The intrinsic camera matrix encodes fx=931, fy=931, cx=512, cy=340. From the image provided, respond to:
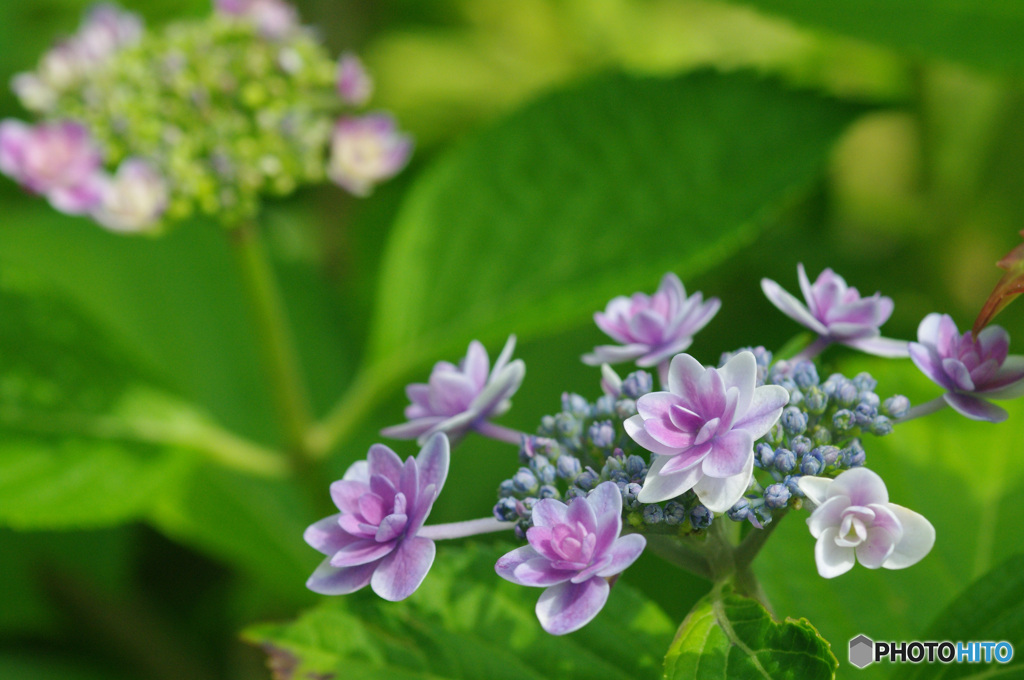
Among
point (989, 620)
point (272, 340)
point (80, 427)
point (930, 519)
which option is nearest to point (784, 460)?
point (989, 620)

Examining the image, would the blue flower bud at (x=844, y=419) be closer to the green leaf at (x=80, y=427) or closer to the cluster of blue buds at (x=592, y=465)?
the cluster of blue buds at (x=592, y=465)

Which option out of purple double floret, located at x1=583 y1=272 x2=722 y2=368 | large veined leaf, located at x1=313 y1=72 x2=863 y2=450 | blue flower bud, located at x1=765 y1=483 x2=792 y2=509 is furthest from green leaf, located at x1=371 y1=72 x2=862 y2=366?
blue flower bud, located at x1=765 y1=483 x2=792 y2=509

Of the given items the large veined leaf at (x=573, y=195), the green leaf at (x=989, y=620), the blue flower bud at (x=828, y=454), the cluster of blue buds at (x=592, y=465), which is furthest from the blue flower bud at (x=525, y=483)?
the large veined leaf at (x=573, y=195)

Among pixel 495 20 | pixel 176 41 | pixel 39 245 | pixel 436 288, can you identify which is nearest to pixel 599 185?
pixel 436 288

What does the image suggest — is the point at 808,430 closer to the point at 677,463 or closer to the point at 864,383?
the point at 864,383

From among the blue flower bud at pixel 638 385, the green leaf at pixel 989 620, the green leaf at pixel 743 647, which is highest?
the blue flower bud at pixel 638 385

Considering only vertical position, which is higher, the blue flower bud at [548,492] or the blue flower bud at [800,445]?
the blue flower bud at [800,445]
